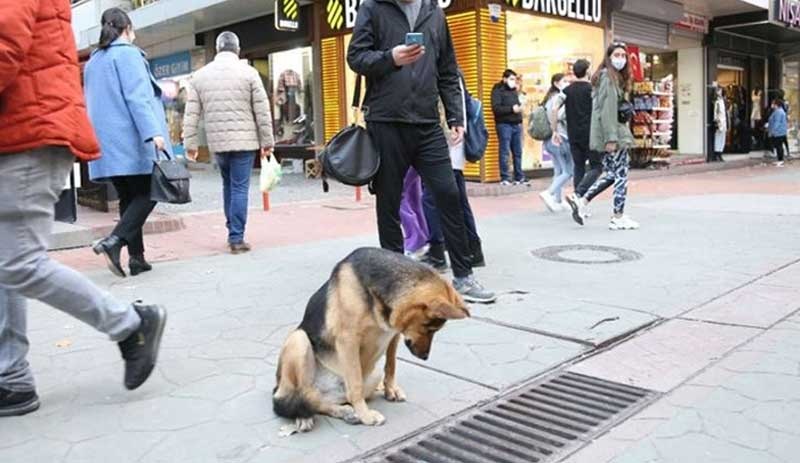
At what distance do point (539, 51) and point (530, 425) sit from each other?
42.6ft

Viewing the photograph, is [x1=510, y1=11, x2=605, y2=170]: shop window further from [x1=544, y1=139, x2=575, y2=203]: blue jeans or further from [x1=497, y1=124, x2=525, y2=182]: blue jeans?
[x1=544, y1=139, x2=575, y2=203]: blue jeans

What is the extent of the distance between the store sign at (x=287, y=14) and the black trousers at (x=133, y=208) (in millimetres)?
10267

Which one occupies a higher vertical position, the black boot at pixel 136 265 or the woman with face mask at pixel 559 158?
the woman with face mask at pixel 559 158

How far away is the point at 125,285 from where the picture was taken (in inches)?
227

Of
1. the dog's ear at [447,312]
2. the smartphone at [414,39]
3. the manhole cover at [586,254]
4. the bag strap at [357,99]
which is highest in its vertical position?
the smartphone at [414,39]

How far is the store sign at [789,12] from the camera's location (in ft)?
65.2

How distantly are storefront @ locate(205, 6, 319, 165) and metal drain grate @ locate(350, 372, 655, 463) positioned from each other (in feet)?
46.0

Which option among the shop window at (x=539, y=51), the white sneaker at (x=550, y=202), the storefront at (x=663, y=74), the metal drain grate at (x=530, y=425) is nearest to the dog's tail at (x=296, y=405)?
the metal drain grate at (x=530, y=425)

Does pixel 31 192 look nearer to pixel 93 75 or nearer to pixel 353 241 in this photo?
pixel 93 75

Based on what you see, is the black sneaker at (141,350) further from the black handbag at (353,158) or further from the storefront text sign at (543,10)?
the storefront text sign at (543,10)

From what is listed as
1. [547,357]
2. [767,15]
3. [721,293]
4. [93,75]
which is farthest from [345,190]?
[767,15]

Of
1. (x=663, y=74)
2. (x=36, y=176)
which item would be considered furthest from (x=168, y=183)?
(x=663, y=74)

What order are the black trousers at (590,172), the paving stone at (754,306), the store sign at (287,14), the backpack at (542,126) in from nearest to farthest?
the paving stone at (754,306) → the black trousers at (590,172) → the backpack at (542,126) → the store sign at (287,14)

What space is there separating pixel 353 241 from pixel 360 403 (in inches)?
185
